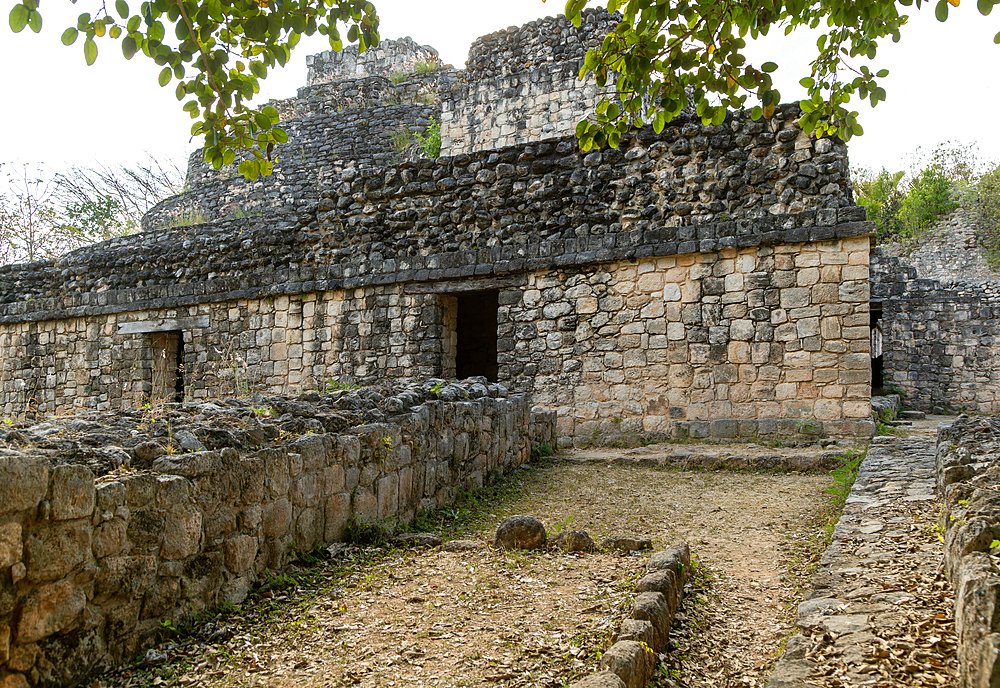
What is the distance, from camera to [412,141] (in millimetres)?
18375

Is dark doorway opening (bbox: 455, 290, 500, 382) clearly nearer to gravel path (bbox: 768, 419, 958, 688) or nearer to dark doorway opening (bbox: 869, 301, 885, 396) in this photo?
dark doorway opening (bbox: 869, 301, 885, 396)

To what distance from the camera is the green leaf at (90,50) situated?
11.0ft

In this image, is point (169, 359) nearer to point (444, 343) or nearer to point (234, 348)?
point (234, 348)

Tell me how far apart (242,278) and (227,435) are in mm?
8732

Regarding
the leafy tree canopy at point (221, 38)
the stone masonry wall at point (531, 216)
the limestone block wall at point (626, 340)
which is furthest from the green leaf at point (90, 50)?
the stone masonry wall at point (531, 216)

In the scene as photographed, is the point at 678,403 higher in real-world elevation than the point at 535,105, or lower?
lower

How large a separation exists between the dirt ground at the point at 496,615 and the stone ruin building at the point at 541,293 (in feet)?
11.5

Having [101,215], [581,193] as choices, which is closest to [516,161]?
[581,193]

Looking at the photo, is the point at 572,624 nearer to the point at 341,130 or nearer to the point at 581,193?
the point at 581,193

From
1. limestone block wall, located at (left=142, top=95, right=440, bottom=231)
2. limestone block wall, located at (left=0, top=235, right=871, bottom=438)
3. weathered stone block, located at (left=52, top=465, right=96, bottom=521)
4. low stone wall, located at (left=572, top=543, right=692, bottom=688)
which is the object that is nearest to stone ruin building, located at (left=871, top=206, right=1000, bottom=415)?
limestone block wall, located at (left=0, top=235, right=871, bottom=438)

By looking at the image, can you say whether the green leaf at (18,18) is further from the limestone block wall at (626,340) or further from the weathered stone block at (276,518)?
the limestone block wall at (626,340)

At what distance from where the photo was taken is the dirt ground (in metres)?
2.68

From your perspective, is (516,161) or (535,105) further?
(535,105)

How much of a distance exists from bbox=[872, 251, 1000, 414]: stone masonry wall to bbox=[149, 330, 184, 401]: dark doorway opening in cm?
1465
